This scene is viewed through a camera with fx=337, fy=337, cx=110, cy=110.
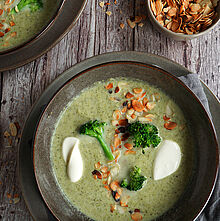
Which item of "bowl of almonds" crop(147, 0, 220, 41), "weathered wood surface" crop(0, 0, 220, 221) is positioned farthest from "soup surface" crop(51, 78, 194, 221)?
"bowl of almonds" crop(147, 0, 220, 41)

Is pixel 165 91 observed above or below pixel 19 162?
above

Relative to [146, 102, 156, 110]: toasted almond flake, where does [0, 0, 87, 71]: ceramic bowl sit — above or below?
above

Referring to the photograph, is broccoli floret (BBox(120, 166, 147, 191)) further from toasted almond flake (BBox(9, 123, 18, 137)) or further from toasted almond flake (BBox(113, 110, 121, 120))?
toasted almond flake (BBox(9, 123, 18, 137))

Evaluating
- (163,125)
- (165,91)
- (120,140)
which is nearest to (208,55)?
(165,91)

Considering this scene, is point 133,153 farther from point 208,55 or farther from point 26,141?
point 208,55

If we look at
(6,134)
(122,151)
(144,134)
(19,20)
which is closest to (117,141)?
(122,151)

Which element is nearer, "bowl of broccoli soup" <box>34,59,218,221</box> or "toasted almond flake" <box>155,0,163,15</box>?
"bowl of broccoli soup" <box>34,59,218,221</box>
